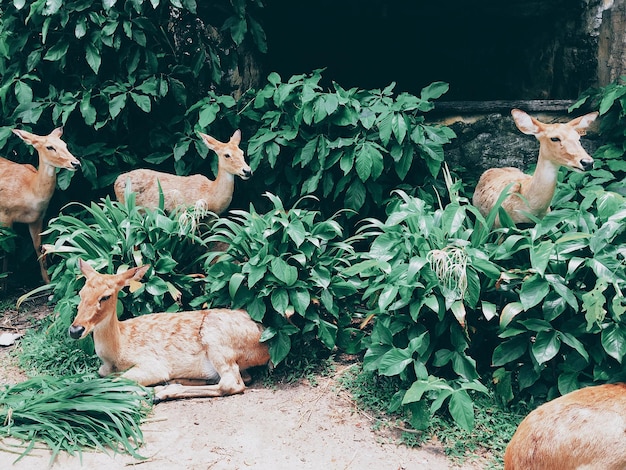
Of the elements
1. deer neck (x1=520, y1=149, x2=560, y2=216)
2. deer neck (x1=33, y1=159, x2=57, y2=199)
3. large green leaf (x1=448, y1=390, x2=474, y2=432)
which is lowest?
large green leaf (x1=448, y1=390, x2=474, y2=432)

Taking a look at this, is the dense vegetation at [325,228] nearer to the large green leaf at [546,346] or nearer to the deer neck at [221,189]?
the large green leaf at [546,346]

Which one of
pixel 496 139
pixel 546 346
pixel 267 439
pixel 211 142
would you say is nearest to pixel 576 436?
pixel 546 346

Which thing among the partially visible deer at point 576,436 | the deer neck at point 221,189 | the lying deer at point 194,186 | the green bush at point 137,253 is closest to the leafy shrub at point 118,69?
the lying deer at point 194,186

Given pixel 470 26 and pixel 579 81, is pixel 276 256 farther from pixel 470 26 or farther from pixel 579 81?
pixel 470 26

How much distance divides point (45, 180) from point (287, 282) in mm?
2971

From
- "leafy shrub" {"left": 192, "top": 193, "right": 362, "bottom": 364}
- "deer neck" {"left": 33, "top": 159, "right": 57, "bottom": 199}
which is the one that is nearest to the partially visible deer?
"leafy shrub" {"left": 192, "top": 193, "right": 362, "bottom": 364}

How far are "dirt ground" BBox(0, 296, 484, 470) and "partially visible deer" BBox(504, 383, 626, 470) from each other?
83 cm

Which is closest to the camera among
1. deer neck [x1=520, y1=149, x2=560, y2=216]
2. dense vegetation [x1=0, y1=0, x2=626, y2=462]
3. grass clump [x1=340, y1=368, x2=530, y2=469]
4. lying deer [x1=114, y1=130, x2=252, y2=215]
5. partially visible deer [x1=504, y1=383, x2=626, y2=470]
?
partially visible deer [x1=504, y1=383, x2=626, y2=470]

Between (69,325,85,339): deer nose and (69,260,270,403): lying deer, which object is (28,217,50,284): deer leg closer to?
(69,260,270,403): lying deer

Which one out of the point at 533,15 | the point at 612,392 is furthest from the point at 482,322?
the point at 533,15

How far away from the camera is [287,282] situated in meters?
5.73

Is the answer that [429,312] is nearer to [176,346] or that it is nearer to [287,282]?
[287,282]

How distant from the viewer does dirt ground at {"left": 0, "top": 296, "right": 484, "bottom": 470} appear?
4.61m

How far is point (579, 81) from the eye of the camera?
8352 mm
